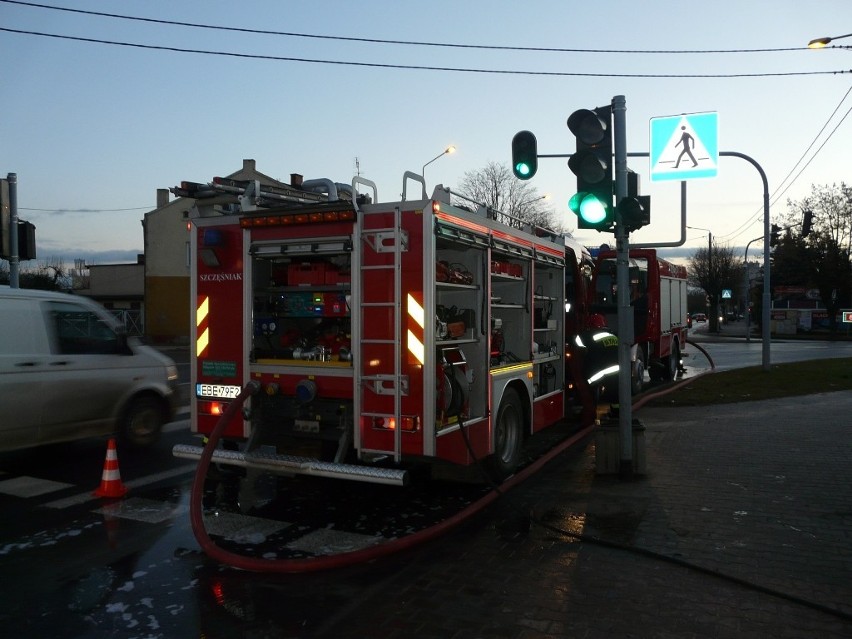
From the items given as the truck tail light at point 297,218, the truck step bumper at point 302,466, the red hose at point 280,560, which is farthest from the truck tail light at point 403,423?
the truck tail light at point 297,218

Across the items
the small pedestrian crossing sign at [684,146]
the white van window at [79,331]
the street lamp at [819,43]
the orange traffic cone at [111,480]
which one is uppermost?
the street lamp at [819,43]

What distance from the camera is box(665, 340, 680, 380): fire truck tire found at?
17875 millimetres

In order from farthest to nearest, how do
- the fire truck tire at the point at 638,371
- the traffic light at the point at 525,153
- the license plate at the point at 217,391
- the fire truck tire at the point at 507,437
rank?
the fire truck tire at the point at 638,371 < the traffic light at the point at 525,153 < the fire truck tire at the point at 507,437 < the license plate at the point at 217,391

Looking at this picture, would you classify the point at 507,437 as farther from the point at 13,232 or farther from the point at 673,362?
the point at 673,362

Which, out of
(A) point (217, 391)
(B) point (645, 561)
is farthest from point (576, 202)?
(A) point (217, 391)

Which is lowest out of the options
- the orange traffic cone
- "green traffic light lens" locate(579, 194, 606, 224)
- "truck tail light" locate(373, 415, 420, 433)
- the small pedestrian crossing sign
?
the orange traffic cone

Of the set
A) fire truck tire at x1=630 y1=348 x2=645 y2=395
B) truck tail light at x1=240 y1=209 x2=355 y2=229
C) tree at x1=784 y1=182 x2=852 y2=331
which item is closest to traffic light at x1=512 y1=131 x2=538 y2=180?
truck tail light at x1=240 y1=209 x2=355 y2=229

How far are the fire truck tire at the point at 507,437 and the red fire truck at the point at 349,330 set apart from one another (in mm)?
22

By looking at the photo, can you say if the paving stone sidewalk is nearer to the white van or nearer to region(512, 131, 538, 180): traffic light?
region(512, 131, 538, 180): traffic light

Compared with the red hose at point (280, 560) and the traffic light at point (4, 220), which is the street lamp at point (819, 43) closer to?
the red hose at point (280, 560)

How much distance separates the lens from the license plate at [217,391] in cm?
671

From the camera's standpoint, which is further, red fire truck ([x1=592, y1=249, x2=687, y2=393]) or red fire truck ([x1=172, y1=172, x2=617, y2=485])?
red fire truck ([x1=592, y1=249, x2=687, y2=393])

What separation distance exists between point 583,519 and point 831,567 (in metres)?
1.87

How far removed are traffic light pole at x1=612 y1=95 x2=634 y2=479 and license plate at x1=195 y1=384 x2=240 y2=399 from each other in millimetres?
3860
